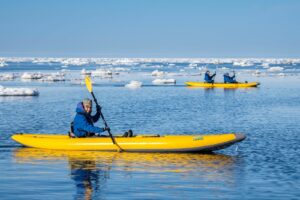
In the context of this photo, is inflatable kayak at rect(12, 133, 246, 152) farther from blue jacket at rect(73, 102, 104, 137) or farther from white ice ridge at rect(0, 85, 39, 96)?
white ice ridge at rect(0, 85, 39, 96)

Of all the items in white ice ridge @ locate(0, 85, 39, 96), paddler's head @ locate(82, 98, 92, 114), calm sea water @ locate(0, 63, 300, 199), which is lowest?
calm sea water @ locate(0, 63, 300, 199)

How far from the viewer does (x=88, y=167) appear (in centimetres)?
1227

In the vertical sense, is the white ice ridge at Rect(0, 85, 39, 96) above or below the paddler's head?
below

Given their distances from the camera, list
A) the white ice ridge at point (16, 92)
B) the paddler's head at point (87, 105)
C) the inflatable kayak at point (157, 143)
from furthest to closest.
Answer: the white ice ridge at point (16, 92) → the paddler's head at point (87, 105) → the inflatable kayak at point (157, 143)

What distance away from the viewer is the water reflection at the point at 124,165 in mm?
11023

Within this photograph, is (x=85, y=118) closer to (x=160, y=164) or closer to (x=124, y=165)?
(x=124, y=165)

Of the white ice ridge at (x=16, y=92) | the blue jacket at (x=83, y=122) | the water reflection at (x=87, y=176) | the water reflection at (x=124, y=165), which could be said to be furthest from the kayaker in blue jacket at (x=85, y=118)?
the white ice ridge at (x=16, y=92)

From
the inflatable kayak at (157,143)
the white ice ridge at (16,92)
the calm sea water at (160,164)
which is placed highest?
the white ice ridge at (16,92)

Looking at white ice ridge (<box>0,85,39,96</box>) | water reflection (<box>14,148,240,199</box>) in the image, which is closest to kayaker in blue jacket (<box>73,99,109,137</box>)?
water reflection (<box>14,148,240,199</box>)

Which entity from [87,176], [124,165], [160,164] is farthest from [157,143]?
[87,176]

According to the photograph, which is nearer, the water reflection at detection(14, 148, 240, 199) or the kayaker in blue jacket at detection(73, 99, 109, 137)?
the water reflection at detection(14, 148, 240, 199)

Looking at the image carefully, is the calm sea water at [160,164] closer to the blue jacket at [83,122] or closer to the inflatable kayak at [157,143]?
the inflatable kayak at [157,143]

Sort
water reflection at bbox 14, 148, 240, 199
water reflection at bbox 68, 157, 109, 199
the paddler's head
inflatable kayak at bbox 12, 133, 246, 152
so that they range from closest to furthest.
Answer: water reflection at bbox 68, 157, 109, 199
water reflection at bbox 14, 148, 240, 199
inflatable kayak at bbox 12, 133, 246, 152
the paddler's head

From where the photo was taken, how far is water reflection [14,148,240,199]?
1102 cm
